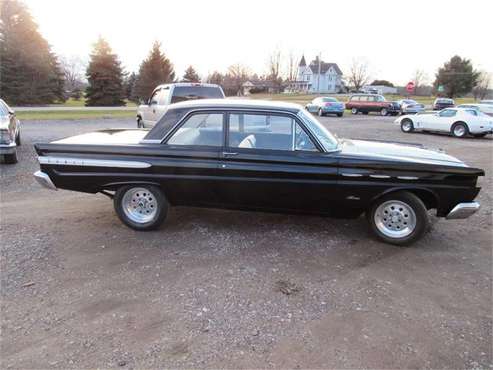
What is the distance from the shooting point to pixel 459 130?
18094 millimetres

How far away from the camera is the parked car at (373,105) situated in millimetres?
32375

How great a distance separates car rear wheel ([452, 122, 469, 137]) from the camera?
58.8 feet

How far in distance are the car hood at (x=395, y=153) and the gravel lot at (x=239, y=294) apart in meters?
1.07

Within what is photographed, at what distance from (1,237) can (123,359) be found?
10.0ft

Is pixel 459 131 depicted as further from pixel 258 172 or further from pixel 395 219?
pixel 258 172

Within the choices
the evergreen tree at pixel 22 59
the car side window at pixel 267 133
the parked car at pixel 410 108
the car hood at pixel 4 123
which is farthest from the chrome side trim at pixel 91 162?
the evergreen tree at pixel 22 59

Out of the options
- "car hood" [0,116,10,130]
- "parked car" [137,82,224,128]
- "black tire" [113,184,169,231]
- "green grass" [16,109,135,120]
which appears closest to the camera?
"black tire" [113,184,169,231]

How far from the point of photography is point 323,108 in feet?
96.0

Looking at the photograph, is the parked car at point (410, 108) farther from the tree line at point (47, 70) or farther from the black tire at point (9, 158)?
the black tire at point (9, 158)

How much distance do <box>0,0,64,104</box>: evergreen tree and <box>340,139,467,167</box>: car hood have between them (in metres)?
40.3

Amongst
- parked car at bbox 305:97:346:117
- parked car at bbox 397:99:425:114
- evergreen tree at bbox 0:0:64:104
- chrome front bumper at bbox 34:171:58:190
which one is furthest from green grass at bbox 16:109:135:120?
parked car at bbox 397:99:425:114

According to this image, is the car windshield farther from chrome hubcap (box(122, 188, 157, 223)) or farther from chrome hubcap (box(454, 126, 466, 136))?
chrome hubcap (box(454, 126, 466, 136))

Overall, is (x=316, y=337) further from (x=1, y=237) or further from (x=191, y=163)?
(x=1, y=237)

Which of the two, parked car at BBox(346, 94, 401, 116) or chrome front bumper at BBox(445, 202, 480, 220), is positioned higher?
parked car at BBox(346, 94, 401, 116)
